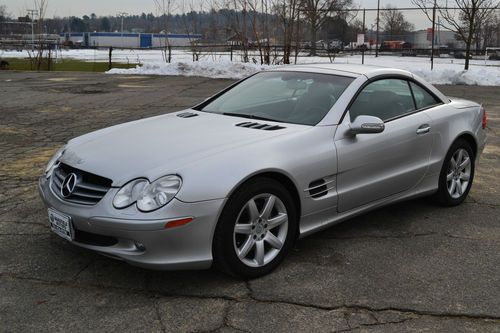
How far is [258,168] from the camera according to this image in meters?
3.39

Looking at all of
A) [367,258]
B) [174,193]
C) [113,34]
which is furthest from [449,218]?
[113,34]

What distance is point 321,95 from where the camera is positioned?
4.37 meters

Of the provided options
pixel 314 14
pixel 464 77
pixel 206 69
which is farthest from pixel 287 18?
pixel 464 77

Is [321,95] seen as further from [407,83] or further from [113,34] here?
[113,34]

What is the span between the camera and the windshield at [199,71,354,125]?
424 centimetres

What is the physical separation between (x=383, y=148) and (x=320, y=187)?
31.3 inches

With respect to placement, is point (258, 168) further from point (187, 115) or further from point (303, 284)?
point (187, 115)

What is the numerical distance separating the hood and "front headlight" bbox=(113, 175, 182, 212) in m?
0.04

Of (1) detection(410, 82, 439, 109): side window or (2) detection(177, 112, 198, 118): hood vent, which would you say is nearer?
(2) detection(177, 112, 198, 118): hood vent

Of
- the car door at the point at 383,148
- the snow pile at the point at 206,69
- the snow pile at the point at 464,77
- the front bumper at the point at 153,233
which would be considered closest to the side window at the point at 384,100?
the car door at the point at 383,148

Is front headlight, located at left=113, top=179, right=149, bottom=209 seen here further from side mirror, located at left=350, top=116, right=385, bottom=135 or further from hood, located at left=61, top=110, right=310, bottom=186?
side mirror, located at left=350, top=116, right=385, bottom=135

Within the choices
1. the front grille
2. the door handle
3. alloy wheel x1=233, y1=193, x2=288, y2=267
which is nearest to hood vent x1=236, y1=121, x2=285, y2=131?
alloy wheel x1=233, y1=193, x2=288, y2=267

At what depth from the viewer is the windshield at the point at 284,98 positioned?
4238 mm

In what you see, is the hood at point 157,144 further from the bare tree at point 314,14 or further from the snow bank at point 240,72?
the bare tree at point 314,14
